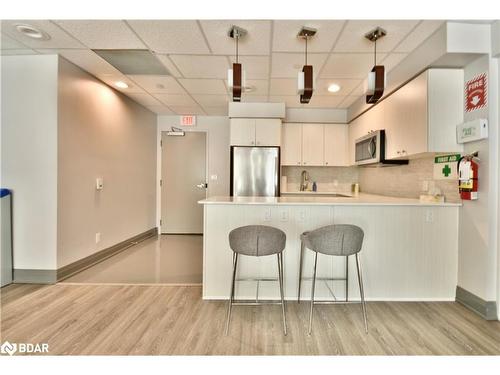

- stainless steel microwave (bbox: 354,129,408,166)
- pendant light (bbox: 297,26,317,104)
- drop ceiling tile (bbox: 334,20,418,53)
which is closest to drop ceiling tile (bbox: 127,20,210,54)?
pendant light (bbox: 297,26,317,104)

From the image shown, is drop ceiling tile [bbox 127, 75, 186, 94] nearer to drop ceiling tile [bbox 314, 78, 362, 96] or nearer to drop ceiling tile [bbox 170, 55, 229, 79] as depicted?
drop ceiling tile [bbox 170, 55, 229, 79]

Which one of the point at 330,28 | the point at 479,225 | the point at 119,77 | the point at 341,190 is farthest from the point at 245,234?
the point at 341,190

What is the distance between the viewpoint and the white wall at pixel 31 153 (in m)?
3.04

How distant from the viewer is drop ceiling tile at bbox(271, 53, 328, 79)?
9.59 ft

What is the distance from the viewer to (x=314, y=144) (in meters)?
5.04

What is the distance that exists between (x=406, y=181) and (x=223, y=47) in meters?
2.88

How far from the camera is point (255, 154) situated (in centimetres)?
464

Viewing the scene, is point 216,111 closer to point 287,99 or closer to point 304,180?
point 287,99

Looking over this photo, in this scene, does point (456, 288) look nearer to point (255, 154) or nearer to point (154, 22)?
point (255, 154)

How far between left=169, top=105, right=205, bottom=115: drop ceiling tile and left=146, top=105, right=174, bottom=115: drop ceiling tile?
145mm

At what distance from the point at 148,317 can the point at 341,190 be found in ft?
13.6

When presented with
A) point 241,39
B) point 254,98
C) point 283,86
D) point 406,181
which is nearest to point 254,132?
point 254,98

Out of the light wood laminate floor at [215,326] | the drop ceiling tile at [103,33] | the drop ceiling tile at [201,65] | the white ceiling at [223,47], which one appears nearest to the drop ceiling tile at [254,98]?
the white ceiling at [223,47]

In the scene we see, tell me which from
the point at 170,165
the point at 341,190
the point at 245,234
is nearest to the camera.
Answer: the point at 245,234
